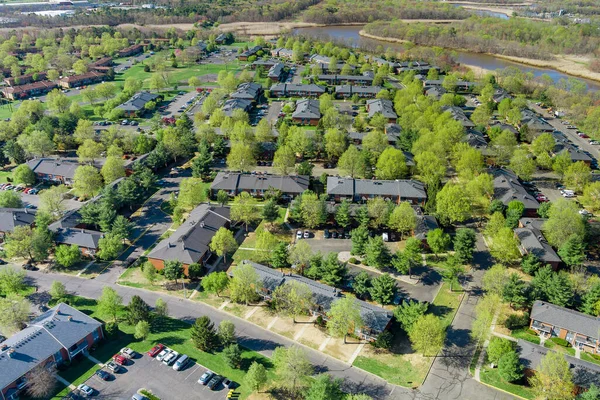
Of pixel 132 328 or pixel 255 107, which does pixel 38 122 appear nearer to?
pixel 255 107

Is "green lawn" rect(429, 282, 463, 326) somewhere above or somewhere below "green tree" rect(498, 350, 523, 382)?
below

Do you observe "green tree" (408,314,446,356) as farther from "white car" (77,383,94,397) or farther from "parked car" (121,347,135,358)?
"white car" (77,383,94,397)

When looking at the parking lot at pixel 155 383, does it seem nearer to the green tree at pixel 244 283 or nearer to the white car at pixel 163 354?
the white car at pixel 163 354

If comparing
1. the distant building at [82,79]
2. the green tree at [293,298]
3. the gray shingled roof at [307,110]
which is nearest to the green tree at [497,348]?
the green tree at [293,298]

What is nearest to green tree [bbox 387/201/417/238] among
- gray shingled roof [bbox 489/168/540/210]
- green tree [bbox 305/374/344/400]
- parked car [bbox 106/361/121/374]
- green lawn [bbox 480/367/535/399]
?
gray shingled roof [bbox 489/168/540/210]

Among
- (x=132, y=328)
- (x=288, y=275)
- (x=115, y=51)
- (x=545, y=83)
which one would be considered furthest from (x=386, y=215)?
(x=115, y=51)

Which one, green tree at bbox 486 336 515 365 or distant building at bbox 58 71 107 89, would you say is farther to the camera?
distant building at bbox 58 71 107 89

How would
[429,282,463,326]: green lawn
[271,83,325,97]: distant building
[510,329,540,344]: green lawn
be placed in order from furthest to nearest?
[271,83,325,97]: distant building < [429,282,463,326]: green lawn < [510,329,540,344]: green lawn
